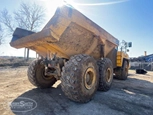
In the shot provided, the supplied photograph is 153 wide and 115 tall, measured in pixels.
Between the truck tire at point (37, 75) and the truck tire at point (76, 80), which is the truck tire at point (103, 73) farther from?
the truck tire at point (37, 75)

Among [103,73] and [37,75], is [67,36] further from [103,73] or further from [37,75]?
[37,75]

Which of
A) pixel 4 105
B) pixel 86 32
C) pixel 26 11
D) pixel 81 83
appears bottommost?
pixel 4 105

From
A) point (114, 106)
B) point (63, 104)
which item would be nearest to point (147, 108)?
point (114, 106)

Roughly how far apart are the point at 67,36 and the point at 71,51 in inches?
21.6

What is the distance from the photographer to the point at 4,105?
288cm

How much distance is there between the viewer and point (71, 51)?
3695 mm

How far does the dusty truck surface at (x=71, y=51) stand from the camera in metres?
2.79

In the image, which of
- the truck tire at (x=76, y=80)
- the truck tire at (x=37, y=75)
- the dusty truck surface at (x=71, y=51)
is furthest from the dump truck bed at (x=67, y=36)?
the truck tire at (x=76, y=80)

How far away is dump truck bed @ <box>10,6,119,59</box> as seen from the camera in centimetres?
274

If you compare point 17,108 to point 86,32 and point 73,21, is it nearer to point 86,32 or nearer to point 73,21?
point 73,21

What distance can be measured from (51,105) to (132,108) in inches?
73.5

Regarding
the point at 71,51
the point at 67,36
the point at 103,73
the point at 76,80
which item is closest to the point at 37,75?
the point at 71,51

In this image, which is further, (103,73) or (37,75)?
(37,75)

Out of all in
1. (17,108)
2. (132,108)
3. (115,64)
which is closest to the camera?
(17,108)
